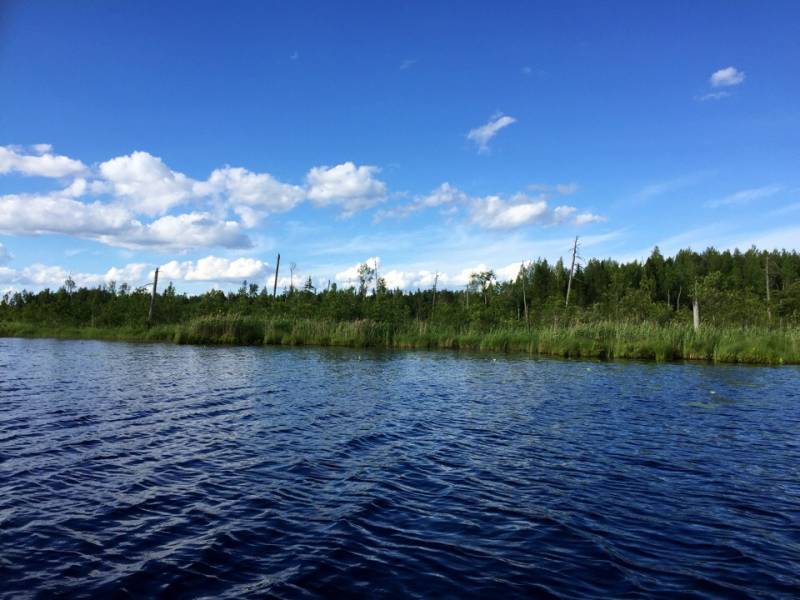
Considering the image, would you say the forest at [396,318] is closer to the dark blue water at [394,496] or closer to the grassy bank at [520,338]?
the grassy bank at [520,338]

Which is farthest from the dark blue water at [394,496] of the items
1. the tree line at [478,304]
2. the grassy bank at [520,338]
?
the tree line at [478,304]

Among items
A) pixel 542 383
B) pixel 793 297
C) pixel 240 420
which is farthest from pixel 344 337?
pixel 793 297

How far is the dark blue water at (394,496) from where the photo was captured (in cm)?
515

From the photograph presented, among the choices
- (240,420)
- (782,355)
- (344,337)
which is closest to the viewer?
(240,420)

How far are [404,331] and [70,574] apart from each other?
40.4m

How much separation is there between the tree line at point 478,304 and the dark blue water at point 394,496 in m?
32.2

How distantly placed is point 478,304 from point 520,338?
1036cm

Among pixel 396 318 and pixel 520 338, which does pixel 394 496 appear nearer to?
pixel 520 338

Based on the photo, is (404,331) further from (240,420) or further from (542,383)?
(240,420)

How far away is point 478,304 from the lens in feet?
162

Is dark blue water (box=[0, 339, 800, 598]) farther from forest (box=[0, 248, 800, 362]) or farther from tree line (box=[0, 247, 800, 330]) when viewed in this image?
tree line (box=[0, 247, 800, 330])

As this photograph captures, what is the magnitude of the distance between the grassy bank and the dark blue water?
18148 millimetres

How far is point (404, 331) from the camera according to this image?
45312mm

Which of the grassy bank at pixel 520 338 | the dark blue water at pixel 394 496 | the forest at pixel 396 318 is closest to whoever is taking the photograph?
the dark blue water at pixel 394 496
